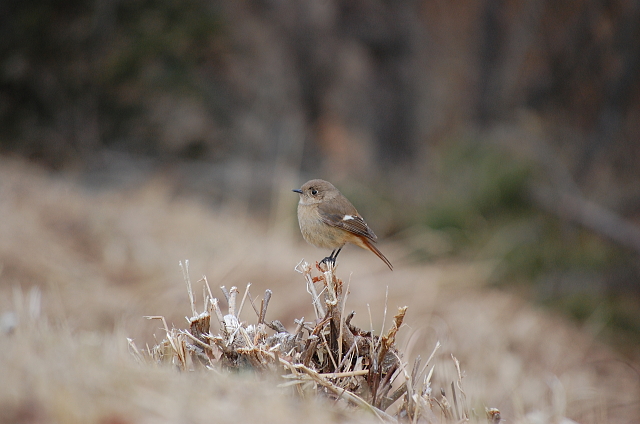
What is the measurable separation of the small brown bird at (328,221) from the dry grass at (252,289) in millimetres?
636

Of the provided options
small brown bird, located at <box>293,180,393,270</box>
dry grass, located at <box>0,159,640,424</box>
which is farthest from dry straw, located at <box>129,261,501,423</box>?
small brown bird, located at <box>293,180,393,270</box>

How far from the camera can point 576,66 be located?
22.3 feet

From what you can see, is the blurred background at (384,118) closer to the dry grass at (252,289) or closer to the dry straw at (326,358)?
the dry grass at (252,289)

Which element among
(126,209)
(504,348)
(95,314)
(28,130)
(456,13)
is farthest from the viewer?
(456,13)

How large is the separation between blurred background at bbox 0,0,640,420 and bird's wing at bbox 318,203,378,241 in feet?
7.67

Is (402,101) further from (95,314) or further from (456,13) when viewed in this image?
(95,314)

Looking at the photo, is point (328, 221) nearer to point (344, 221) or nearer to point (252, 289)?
point (344, 221)

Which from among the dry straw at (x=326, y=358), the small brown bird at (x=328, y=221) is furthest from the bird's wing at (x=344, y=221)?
the dry straw at (x=326, y=358)

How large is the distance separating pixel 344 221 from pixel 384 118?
22.4 ft

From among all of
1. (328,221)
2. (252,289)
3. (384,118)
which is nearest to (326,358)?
(328,221)

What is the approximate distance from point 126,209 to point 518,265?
428 cm

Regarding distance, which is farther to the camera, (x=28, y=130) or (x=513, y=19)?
(x=513, y=19)

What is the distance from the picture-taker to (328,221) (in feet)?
10.3

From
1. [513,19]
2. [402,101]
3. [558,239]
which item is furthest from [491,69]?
[558,239]
